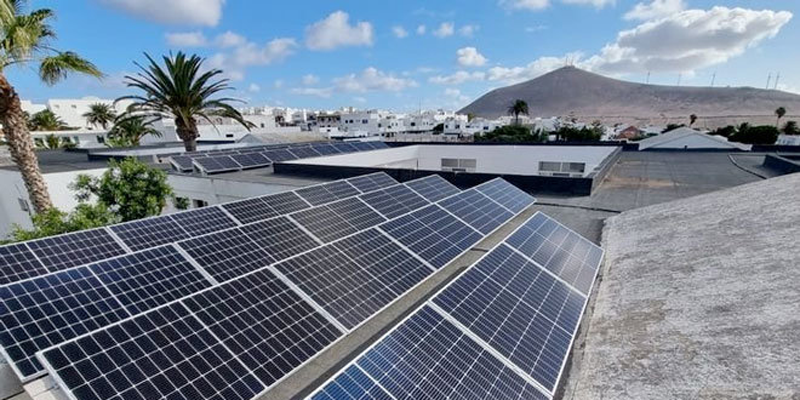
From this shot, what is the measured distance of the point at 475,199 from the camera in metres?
12.0

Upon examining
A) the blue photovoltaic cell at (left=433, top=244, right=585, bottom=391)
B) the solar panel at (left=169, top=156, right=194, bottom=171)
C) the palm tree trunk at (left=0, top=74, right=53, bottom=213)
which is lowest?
the blue photovoltaic cell at (left=433, top=244, right=585, bottom=391)

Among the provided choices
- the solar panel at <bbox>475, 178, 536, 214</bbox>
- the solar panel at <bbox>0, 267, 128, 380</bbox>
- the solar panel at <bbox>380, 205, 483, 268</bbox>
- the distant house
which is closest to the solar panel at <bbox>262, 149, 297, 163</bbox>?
the solar panel at <bbox>475, 178, 536, 214</bbox>

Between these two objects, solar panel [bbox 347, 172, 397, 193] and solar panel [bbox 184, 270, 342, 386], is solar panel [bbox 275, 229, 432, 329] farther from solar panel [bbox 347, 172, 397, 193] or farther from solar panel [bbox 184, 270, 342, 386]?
solar panel [bbox 347, 172, 397, 193]

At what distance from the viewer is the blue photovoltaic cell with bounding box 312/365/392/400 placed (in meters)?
3.71

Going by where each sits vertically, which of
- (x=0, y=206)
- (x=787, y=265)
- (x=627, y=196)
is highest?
(x=787, y=265)

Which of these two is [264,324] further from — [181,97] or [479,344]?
[181,97]

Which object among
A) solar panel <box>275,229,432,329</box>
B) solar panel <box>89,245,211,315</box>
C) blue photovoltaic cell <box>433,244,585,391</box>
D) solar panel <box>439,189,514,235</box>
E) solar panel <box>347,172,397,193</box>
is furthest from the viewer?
solar panel <box>347,172,397,193</box>

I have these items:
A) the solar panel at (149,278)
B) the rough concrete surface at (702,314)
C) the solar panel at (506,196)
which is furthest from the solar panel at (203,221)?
the rough concrete surface at (702,314)

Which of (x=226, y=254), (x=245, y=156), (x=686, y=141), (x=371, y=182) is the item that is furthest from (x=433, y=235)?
(x=686, y=141)

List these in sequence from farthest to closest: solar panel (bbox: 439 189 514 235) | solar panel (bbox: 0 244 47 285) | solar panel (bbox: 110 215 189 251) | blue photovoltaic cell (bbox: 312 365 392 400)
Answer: solar panel (bbox: 439 189 514 235), solar panel (bbox: 110 215 189 251), solar panel (bbox: 0 244 47 285), blue photovoltaic cell (bbox: 312 365 392 400)

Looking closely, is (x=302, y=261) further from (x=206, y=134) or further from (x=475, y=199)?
(x=206, y=134)

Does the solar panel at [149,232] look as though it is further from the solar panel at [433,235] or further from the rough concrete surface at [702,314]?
the rough concrete surface at [702,314]

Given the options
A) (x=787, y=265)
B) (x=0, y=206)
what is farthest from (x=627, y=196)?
(x=0, y=206)

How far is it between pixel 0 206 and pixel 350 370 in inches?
1279
